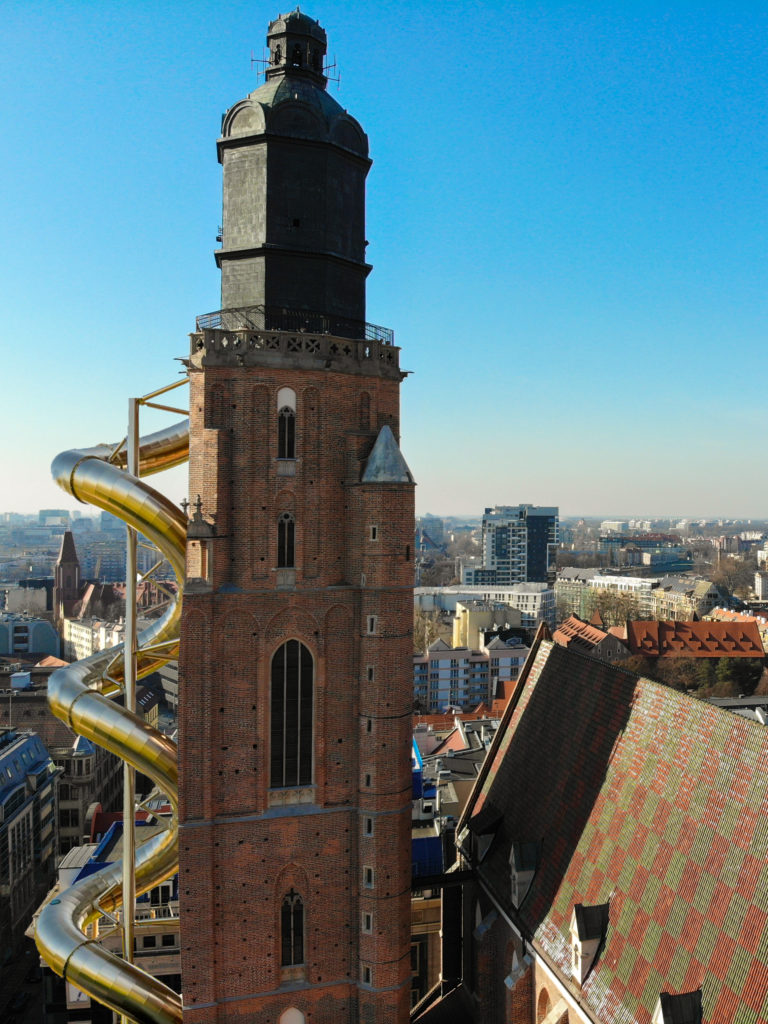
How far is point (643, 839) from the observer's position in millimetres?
21969

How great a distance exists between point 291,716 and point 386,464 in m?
8.44

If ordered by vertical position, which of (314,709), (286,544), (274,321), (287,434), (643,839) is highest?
(274,321)

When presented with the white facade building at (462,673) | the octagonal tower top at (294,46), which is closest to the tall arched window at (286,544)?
the octagonal tower top at (294,46)

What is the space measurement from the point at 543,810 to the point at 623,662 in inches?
2734

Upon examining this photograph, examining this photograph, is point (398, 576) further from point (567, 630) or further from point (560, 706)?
point (567, 630)

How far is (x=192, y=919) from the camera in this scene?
24.6m

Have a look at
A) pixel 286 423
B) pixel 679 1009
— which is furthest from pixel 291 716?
pixel 679 1009

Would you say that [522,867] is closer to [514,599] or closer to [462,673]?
[462,673]

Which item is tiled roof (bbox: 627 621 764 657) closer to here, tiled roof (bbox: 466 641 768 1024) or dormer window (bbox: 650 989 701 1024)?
tiled roof (bbox: 466 641 768 1024)

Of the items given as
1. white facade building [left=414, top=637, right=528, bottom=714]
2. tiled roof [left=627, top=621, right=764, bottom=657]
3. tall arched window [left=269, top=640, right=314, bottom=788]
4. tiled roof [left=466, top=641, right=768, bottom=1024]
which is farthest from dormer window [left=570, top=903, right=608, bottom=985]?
white facade building [left=414, top=637, right=528, bottom=714]

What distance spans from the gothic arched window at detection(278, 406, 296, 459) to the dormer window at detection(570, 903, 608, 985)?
15.2 meters

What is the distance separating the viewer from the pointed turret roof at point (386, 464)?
25.7m

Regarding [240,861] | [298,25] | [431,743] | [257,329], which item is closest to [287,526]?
[257,329]

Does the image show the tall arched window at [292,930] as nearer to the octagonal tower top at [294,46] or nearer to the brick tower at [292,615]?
the brick tower at [292,615]
